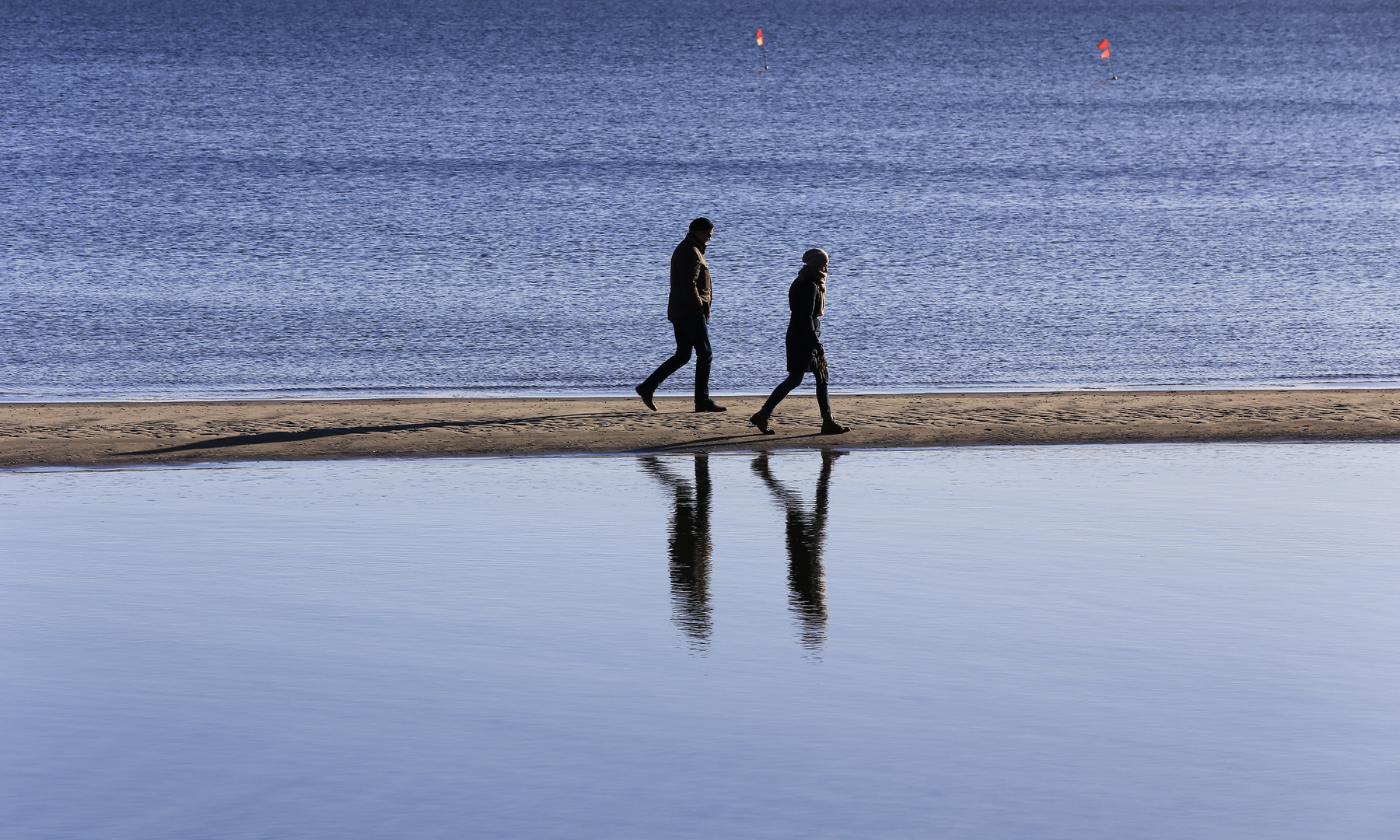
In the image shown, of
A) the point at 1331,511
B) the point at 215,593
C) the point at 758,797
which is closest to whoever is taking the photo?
the point at 758,797

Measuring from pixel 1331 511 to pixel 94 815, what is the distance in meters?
6.72

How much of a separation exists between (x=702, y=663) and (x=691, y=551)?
2.00 meters

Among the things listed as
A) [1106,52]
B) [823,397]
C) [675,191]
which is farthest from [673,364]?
[1106,52]

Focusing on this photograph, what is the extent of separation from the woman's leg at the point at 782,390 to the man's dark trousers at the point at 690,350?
2.34 feet

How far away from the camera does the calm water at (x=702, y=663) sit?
4020mm

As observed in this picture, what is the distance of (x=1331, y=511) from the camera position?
27.2ft

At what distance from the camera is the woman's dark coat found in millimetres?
11297

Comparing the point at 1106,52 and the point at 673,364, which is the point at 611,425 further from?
the point at 1106,52

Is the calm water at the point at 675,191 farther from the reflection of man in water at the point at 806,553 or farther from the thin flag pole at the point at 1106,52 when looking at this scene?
the reflection of man in water at the point at 806,553

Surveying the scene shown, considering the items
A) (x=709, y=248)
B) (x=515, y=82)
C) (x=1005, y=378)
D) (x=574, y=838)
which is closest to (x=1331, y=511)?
(x=574, y=838)

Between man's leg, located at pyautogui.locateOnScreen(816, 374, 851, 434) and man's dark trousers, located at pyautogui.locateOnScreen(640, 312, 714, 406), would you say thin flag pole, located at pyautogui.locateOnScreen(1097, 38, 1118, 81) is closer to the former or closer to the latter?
man's dark trousers, located at pyautogui.locateOnScreen(640, 312, 714, 406)

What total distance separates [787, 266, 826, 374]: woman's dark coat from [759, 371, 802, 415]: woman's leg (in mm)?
48

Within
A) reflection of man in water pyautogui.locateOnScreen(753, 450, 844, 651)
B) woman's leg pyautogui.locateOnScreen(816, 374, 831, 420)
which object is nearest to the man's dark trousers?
woman's leg pyautogui.locateOnScreen(816, 374, 831, 420)

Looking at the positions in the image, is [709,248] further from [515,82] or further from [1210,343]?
[515,82]
